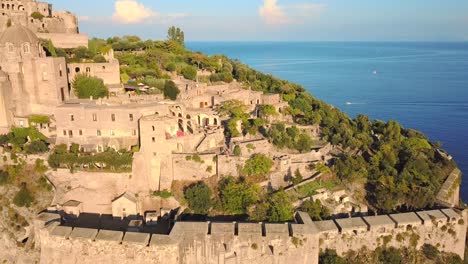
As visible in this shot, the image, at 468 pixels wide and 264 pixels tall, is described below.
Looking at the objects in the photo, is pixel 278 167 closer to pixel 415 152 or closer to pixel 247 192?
pixel 247 192

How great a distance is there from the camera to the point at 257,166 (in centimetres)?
2441

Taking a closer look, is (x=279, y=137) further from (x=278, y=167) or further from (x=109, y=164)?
(x=109, y=164)

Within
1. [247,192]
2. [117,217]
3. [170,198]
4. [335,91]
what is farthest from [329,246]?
[335,91]

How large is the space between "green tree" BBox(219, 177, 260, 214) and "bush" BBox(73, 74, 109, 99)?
13146 mm

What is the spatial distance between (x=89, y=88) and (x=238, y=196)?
Answer: 1510 centimetres

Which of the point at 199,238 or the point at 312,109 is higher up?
the point at 312,109

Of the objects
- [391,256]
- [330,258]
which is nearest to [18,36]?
[330,258]

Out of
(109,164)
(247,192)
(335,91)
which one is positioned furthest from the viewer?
(335,91)

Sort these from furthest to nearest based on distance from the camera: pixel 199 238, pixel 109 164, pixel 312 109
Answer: pixel 312 109 → pixel 109 164 → pixel 199 238

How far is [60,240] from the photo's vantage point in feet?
61.2

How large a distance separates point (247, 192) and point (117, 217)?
7.94 m

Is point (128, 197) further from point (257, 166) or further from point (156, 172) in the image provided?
point (257, 166)

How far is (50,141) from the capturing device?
2648 centimetres

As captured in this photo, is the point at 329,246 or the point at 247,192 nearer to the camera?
the point at 329,246
